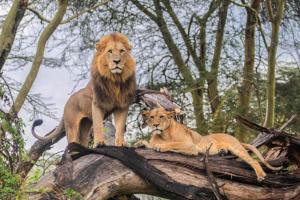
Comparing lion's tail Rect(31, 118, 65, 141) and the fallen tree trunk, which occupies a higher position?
lion's tail Rect(31, 118, 65, 141)

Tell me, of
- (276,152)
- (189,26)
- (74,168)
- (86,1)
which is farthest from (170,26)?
(74,168)

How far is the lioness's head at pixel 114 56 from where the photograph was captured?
6.13m

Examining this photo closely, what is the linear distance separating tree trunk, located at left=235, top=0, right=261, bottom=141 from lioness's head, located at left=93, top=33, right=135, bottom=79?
23.2ft

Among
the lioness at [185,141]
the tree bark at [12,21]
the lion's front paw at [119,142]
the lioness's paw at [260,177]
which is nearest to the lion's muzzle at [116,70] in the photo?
the lioness at [185,141]

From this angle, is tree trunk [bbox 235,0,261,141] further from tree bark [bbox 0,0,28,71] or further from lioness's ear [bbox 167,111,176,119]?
lioness's ear [bbox 167,111,176,119]

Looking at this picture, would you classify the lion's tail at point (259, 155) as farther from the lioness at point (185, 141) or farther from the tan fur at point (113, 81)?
the tan fur at point (113, 81)

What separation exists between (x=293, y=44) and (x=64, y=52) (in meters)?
4.04

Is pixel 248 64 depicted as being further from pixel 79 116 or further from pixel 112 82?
pixel 112 82

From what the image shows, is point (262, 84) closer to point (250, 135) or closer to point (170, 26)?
point (250, 135)

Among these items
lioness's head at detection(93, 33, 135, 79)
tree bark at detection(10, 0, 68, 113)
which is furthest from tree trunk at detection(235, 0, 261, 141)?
lioness's head at detection(93, 33, 135, 79)

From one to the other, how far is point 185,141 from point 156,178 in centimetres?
54

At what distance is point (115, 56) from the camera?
6125 mm

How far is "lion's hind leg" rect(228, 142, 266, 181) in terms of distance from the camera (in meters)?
5.70

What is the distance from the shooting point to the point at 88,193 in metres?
5.17
